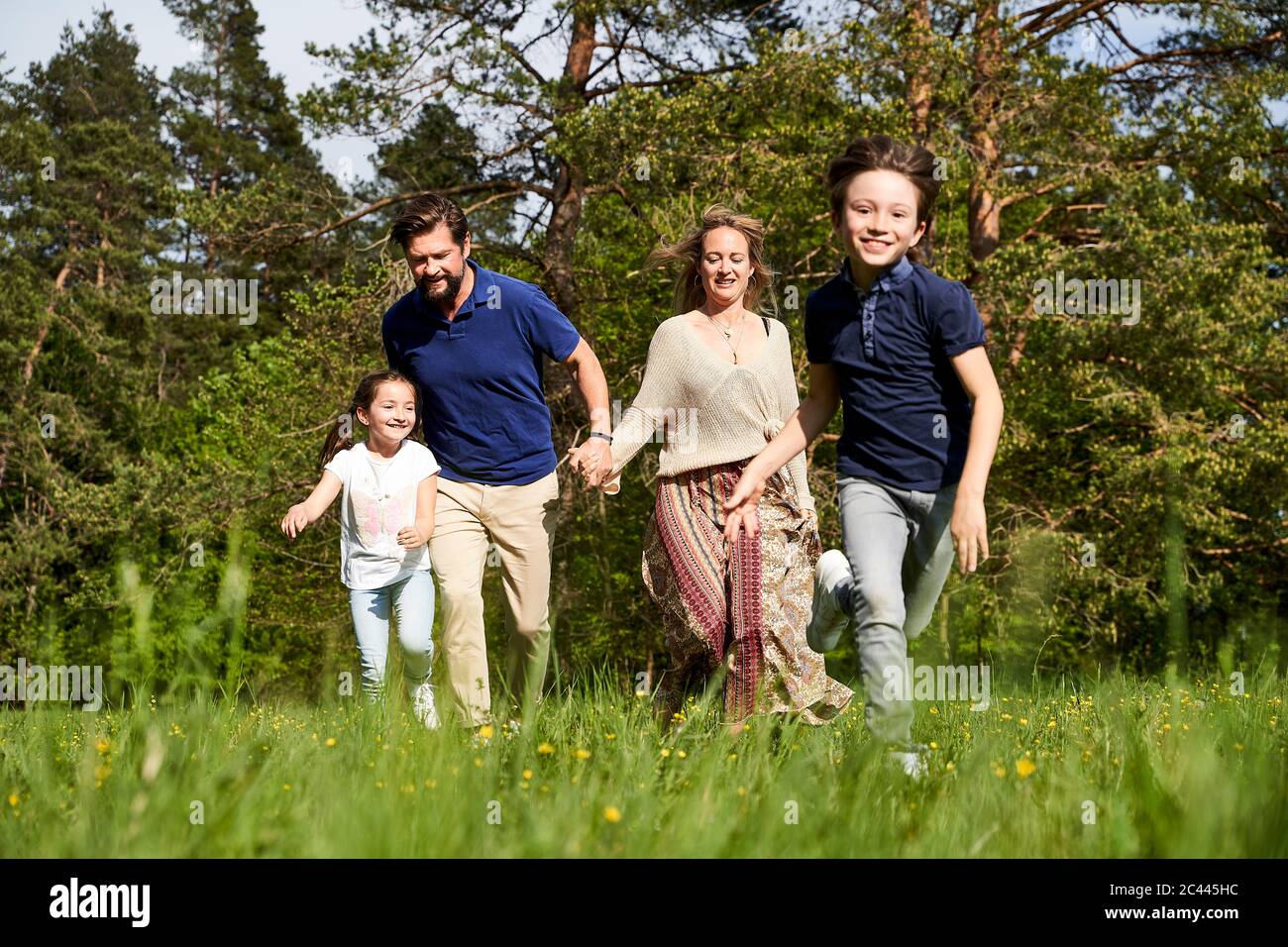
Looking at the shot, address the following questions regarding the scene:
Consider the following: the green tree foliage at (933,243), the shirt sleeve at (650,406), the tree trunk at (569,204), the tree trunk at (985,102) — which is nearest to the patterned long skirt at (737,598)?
the shirt sleeve at (650,406)

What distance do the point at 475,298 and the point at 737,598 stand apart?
1.64 meters

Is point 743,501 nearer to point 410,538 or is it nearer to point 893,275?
point 893,275

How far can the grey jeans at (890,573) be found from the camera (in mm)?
3408

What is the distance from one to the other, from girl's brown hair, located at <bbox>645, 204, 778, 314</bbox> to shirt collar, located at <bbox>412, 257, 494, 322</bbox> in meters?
0.79

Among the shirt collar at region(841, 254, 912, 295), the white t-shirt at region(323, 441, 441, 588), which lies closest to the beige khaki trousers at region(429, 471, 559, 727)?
the white t-shirt at region(323, 441, 441, 588)

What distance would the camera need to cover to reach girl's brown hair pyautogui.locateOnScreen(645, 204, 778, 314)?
4891 mm

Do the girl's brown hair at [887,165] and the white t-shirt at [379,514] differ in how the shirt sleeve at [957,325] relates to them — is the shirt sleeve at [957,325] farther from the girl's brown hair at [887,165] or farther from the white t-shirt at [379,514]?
the white t-shirt at [379,514]

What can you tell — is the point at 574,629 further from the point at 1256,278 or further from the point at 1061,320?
the point at 1256,278

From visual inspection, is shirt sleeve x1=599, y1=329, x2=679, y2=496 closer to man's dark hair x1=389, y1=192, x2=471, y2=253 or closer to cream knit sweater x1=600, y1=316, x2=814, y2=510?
cream knit sweater x1=600, y1=316, x2=814, y2=510

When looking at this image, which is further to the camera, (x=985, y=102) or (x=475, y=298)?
(x=985, y=102)

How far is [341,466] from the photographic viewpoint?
193 inches

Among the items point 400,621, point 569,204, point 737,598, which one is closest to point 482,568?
point 400,621

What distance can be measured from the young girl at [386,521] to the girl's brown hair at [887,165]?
1985 millimetres

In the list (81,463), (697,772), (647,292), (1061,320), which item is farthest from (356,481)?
(81,463)
